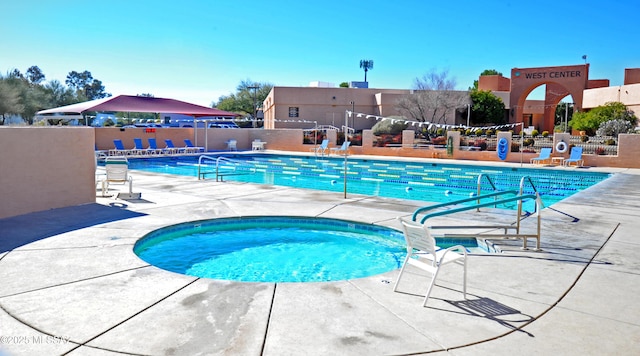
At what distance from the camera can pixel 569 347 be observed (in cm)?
357

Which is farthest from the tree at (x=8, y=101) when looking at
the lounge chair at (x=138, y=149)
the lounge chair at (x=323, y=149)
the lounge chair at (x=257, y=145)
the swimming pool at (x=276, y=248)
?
the swimming pool at (x=276, y=248)

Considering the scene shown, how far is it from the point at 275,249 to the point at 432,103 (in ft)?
Result: 112

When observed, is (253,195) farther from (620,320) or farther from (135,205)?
→ (620,320)

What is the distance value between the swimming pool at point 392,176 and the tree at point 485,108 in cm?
2125

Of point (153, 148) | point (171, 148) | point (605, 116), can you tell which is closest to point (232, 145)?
point (171, 148)

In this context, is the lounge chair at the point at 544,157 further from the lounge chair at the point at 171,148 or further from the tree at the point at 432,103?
the tree at the point at 432,103

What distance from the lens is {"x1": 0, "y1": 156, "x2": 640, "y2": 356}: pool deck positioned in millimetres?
3564

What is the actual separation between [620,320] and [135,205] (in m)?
8.15

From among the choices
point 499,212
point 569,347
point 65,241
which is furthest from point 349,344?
point 499,212

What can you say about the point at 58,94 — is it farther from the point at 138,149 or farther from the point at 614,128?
the point at 614,128

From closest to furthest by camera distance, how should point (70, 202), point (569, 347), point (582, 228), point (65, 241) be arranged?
point (569, 347), point (65, 241), point (582, 228), point (70, 202)

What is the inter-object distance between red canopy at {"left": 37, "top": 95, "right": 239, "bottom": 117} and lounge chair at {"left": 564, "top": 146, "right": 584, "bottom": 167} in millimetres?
15159

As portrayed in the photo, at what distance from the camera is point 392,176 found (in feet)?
62.4

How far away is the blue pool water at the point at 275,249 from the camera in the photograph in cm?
647
